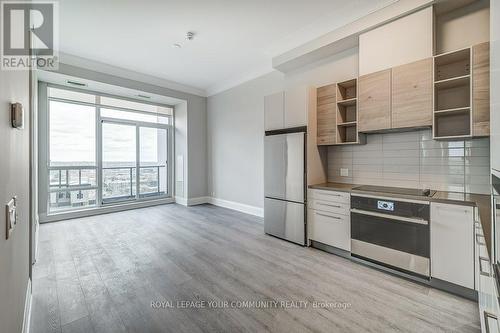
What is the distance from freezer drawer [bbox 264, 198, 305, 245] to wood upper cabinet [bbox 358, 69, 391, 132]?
1462 mm

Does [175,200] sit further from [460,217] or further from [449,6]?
[449,6]

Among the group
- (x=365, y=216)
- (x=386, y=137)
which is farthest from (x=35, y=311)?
(x=386, y=137)

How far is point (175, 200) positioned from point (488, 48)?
6718 millimetres

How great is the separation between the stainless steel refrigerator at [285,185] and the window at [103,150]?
13.0 ft

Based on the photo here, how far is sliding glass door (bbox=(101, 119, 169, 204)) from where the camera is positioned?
18.2ft

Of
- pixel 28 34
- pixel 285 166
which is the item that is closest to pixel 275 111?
pixel 285 166

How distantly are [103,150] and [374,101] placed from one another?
581 centimetres

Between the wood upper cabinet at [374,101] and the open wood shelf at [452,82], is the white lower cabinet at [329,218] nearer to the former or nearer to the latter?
the wood upper cabinet at [374,101]

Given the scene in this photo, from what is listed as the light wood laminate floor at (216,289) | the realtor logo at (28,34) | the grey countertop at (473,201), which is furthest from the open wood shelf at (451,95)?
the realtor logo at (28,34)

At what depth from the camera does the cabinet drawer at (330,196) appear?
2.89 metres

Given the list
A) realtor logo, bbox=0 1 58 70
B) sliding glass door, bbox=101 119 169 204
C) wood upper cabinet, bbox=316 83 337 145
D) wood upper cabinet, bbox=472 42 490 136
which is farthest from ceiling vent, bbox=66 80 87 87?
wood upper cabinet, bbox=472 42 490 136

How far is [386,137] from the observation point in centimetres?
302

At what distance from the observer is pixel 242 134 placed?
215 inches

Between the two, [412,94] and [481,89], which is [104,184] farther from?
[481,89]
